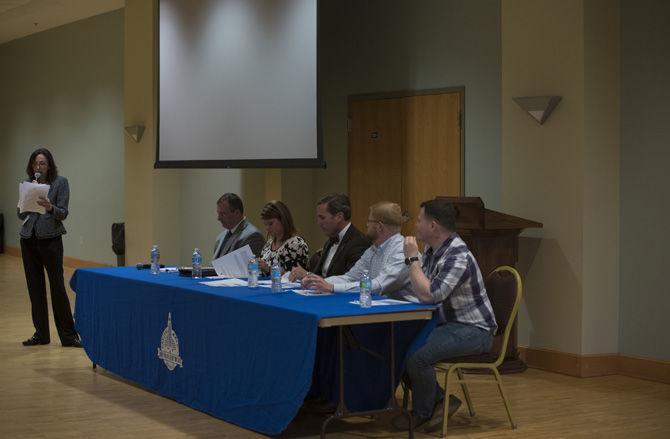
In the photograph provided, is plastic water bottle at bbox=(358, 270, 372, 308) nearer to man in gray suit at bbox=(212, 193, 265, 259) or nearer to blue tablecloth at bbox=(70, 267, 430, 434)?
blue tablecloth at bbox=(70, 267, 430, 434)

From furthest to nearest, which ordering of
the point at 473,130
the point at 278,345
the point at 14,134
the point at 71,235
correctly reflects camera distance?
the point at 14,134, the point at 71,235, the point at 473,130, the point at 278,345

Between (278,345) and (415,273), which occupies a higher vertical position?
(415,273)

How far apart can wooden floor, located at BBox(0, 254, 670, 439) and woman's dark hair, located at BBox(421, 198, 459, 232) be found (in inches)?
42.6

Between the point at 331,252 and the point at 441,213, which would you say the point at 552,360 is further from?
the point at 441,213

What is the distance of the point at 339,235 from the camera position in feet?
20.4

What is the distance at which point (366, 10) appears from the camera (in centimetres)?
949

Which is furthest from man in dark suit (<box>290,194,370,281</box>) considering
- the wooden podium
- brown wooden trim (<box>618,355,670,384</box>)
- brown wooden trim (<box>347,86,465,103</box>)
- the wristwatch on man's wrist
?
brown wooden trim (<box>347,86,465,103</box>)

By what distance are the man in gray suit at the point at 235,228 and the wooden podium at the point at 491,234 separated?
137cm

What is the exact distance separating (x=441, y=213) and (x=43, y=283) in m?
4.04

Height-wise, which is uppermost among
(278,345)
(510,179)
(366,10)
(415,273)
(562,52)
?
(366,10)

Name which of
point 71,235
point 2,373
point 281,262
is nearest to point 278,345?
point 281,262

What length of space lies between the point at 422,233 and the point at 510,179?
227 centimetres

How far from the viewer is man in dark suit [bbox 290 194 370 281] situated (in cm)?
611

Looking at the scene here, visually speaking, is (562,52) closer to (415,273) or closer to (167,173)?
(415,273)
